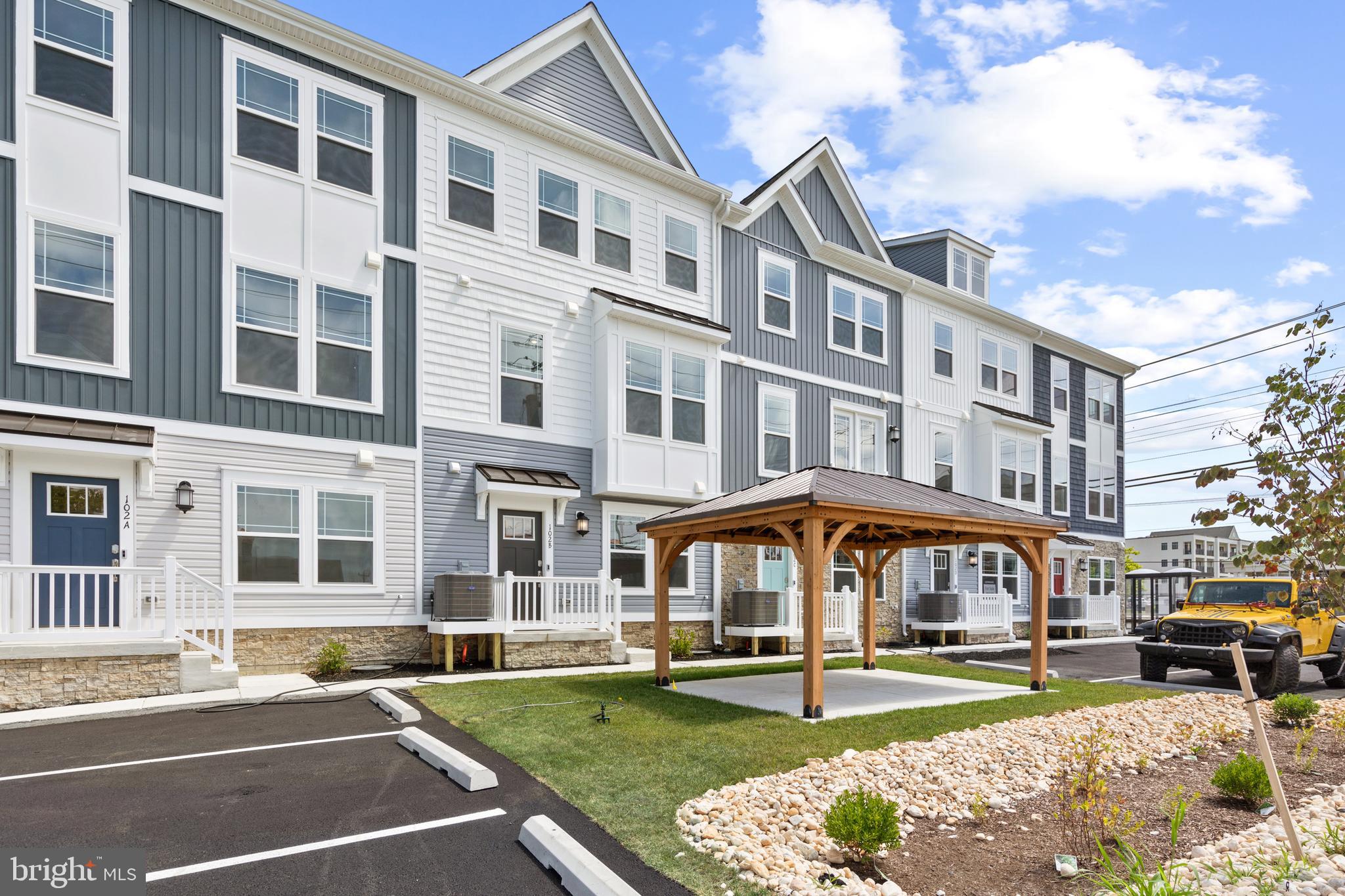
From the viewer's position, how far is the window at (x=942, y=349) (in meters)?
21.6

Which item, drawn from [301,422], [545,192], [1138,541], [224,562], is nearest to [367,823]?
[224,562]

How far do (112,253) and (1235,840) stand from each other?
13.3 m

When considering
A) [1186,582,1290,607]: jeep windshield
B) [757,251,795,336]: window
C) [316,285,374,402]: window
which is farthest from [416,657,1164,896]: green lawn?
[757,251,795,336]: window

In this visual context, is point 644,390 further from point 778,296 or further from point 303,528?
point 303,528

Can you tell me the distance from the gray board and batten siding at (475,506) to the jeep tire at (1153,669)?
835 centimetres

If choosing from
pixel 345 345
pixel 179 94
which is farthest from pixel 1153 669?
pixel 179 94

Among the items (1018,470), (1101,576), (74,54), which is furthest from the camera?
(1101,576)

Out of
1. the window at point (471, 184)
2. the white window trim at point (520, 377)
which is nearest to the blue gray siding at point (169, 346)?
the white window trim at point (520, 377)

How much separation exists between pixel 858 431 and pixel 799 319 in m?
3.19

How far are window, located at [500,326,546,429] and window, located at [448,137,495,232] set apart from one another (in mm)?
1910

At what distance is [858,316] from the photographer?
777 inches

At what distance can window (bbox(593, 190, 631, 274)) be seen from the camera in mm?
15453

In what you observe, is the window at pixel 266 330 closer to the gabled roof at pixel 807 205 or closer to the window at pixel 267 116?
the window at pixel 267 116

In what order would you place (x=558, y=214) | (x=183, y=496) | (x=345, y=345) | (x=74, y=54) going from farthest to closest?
(x=558, y=214) → (x=345, y=345) → (x=183, y=496) → (x=74, y=54)
